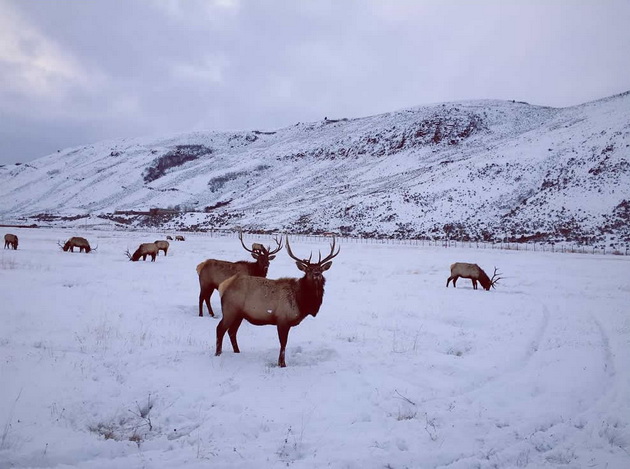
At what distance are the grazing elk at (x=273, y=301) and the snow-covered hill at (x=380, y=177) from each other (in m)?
49.8

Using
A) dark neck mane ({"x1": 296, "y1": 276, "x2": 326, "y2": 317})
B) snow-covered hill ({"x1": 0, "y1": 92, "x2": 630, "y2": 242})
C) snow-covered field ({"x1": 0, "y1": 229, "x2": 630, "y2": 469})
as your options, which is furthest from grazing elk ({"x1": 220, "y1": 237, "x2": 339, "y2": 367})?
snow-covered hill ({"x1": 0, "y1": 92, "x2": 630, "y2": 242})

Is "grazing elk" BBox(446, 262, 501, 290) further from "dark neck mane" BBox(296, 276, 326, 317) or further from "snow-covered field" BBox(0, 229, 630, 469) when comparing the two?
"dark neck mane" BBox(296, 276, 326, 317)

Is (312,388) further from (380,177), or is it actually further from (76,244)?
(380,177)

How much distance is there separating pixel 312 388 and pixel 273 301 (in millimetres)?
1726

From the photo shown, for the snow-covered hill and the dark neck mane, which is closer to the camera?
the dark neck mane

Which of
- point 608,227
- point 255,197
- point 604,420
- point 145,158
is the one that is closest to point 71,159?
point 145,158

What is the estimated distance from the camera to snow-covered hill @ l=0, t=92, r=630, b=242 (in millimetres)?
58094

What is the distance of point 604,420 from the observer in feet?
18.1

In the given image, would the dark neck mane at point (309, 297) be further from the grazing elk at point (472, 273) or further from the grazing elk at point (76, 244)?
the grazing elk at point (76, 244)

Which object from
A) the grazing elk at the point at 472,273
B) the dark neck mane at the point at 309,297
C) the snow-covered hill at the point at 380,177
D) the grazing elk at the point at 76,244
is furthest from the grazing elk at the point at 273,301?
the snow-covered hill at the point at 380,177

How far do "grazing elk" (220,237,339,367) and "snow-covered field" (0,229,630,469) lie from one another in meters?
0.76

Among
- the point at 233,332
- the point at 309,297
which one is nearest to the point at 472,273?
the point at 309,297

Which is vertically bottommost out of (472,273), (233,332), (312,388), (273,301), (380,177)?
(312,388)

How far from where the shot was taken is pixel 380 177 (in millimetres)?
92438
